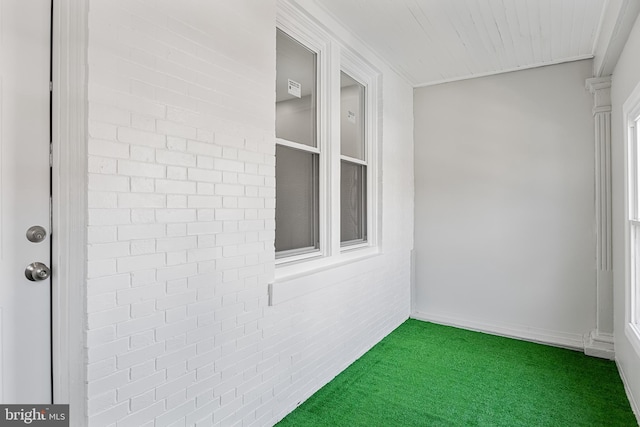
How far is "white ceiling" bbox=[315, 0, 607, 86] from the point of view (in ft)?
8.64

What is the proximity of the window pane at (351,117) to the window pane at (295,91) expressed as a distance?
0.50m

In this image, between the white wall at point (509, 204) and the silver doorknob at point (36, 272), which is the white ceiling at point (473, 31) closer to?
the white wall at point (509, 204)

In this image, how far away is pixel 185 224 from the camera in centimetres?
174

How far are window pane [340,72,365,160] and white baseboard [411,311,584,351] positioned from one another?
204 centimetres

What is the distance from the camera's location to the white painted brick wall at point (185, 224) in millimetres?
1441

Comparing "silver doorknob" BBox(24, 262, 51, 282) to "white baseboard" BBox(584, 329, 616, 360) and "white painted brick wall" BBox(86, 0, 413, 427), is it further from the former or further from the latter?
"white baseboard" BBox(584, 329, 616, 360)

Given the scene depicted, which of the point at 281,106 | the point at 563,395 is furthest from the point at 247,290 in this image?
the point at 563,395

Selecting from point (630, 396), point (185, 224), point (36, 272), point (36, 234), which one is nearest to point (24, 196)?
point (36, 234)

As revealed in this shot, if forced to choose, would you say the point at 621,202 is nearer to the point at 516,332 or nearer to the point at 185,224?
the point at 516,332

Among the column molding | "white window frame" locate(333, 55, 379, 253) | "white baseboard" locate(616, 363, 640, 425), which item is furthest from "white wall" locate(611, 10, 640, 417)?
"white window frame" locate(333, 55, 379, 253)

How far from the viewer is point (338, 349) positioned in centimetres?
295

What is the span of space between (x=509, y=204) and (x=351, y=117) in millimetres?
1863

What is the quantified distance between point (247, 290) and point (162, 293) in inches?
21.2

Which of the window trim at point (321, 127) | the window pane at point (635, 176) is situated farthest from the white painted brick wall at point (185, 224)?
the window pane at point (635, 176)
